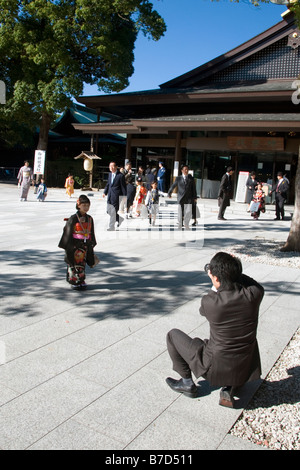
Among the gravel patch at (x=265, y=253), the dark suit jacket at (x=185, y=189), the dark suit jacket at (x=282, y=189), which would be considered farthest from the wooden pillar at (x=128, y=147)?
the gravel patch at (x=265, y=253)

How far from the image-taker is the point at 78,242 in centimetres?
578

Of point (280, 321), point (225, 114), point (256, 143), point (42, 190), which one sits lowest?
point (280, 321)

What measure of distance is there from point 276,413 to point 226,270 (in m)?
1.21

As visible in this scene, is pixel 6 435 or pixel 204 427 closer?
pixel 6 435

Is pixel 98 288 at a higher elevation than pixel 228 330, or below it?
below

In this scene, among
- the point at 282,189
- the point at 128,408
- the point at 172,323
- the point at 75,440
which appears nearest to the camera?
the point at 75,440

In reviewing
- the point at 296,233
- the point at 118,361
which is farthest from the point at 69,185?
the point at 118,361

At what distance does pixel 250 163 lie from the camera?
21344 mm

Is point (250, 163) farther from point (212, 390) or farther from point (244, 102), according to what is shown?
point (212, 390)

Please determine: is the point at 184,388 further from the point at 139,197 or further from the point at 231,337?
the point at 139,197

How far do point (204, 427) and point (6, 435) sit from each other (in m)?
1.37

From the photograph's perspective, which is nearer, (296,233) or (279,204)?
(296,233)

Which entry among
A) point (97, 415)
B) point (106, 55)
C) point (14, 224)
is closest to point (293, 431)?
point (97, 415)

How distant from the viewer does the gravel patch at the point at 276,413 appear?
2.92m
